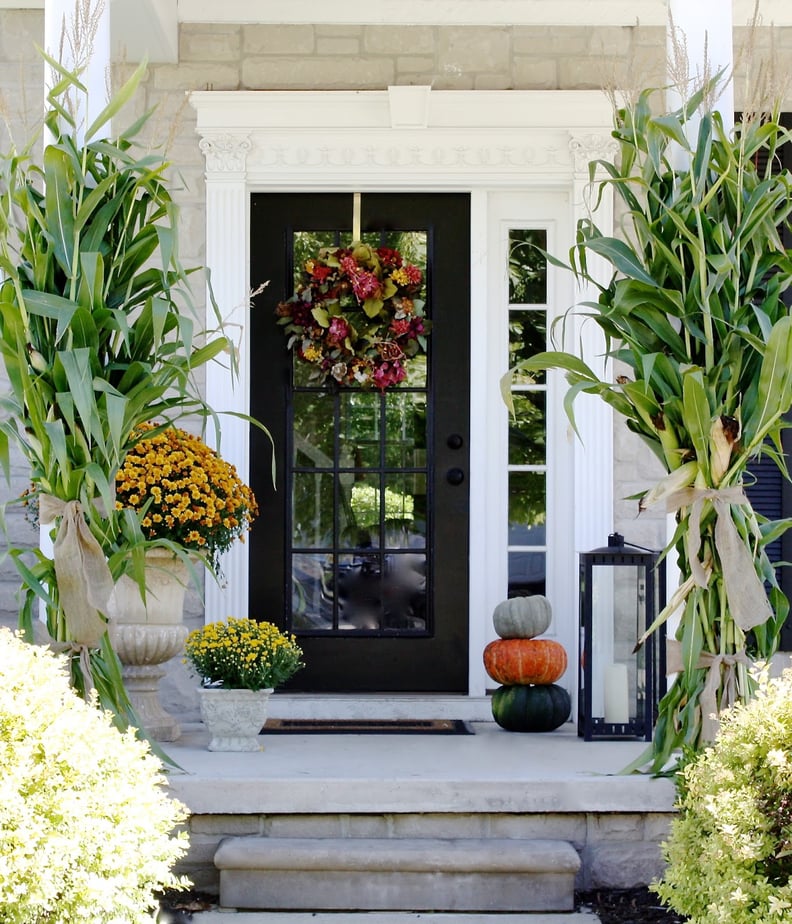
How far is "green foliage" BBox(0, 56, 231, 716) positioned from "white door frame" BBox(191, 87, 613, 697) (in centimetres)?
139

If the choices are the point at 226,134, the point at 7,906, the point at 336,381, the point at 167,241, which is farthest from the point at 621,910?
the point at 226,134

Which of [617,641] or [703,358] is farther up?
[703,358]

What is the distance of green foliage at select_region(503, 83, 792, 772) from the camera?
3.17 m

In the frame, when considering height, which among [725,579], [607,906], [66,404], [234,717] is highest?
[66,404]

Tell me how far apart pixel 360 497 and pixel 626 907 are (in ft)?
6.97

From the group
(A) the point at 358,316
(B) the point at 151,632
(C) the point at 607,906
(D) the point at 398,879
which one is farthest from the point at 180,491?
A: (C) the point at 607,906

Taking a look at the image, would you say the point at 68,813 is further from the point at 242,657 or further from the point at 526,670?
the point at 526,670

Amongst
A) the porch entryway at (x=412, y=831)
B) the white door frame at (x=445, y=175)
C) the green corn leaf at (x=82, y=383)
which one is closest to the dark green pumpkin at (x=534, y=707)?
the white door frame at (x=445, y=175)

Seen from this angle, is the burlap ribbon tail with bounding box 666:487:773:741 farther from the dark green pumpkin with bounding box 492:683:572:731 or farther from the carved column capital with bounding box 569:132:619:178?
the carved column capital with bounding box 569:132:619:178

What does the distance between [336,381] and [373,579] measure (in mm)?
816

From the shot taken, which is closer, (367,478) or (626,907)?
(626,907)

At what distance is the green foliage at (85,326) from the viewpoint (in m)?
3.10

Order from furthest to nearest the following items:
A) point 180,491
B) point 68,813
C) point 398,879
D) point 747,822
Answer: point 180,491 → point 398,879 → point 747,822 → point 68,813

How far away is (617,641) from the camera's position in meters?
4.18
